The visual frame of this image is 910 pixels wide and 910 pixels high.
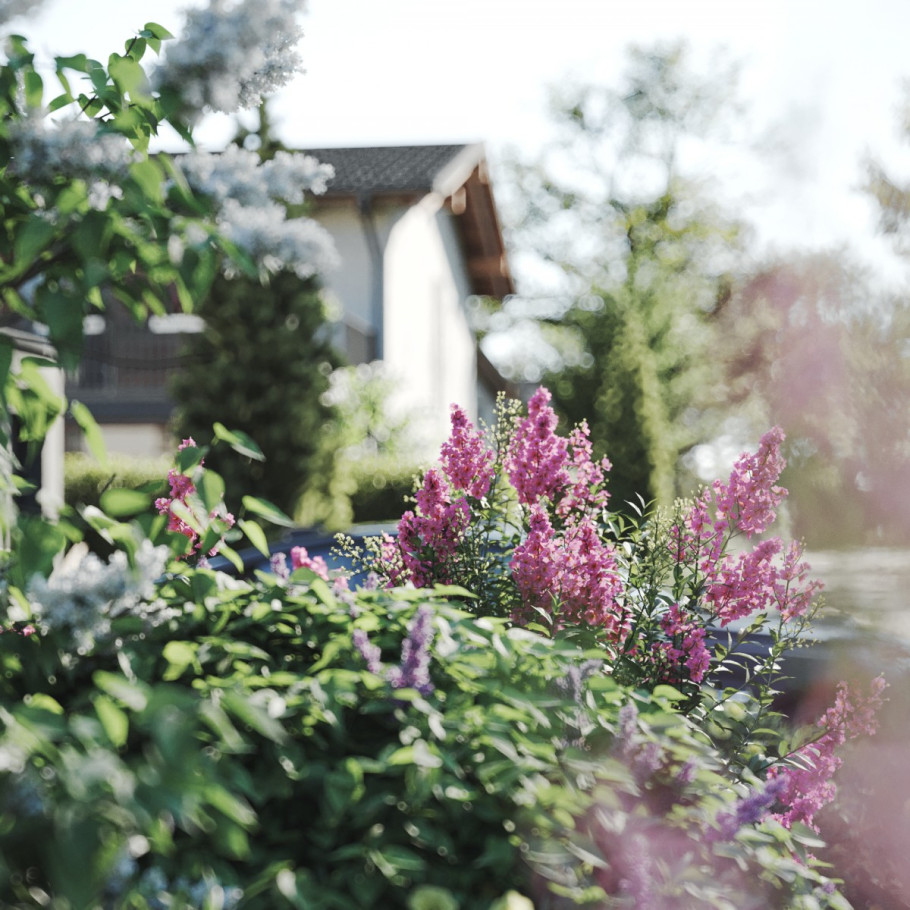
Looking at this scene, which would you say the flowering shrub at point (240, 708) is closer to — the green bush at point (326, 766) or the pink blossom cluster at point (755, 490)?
the green bush at point (326, 766)

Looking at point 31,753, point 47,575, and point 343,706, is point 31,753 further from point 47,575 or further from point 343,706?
point 343,706

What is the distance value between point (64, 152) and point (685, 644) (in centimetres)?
220

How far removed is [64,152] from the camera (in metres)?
1.72

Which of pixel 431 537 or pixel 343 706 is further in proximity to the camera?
pixel 431 537

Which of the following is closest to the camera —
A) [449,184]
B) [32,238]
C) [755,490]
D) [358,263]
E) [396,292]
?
[32,238]

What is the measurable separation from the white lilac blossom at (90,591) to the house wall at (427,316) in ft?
40.9

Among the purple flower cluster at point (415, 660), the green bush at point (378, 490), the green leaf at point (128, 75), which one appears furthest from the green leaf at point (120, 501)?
the green bush at point (378, 490)

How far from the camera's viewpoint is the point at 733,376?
81.9 ft

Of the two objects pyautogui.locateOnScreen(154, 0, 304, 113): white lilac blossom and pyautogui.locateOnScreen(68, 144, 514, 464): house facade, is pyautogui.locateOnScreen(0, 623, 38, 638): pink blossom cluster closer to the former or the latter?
pyautogui.locateOnScreen(154, 0, 304, 113): white lilac blossom

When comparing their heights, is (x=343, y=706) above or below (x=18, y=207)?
below

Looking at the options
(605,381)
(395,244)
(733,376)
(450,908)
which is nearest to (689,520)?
(450,908)

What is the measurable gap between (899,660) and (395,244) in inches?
474

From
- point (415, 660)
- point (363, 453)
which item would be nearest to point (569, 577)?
point (415, 660)

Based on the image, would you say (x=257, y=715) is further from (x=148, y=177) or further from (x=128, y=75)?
(x=128, y=75)
